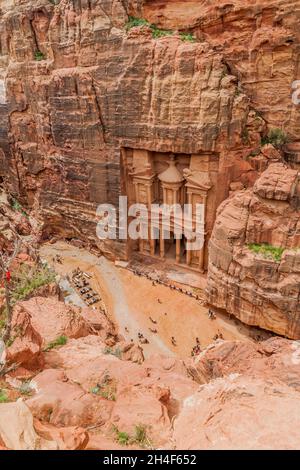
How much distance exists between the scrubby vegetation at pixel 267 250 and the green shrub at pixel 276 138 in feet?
19.2

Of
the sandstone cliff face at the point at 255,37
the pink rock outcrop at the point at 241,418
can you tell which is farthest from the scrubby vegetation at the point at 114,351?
the sandstone cliff face at the point at 255,37

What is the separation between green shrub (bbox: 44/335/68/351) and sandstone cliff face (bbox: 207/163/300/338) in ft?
31.9

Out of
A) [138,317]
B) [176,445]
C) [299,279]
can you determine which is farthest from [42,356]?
[299,279]

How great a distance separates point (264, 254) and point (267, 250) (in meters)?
0.31

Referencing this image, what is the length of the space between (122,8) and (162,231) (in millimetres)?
13821

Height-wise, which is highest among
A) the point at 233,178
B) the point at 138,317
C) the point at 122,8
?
the point at 122,8

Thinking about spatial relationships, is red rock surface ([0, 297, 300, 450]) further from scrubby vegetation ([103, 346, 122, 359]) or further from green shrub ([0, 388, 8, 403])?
green shrub ([0, 388, 8, 403])

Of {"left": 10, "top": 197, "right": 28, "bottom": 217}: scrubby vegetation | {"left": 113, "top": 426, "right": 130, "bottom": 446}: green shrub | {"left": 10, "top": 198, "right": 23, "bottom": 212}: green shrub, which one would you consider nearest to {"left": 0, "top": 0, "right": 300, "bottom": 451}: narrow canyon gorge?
{"left": 113, "top": 426, "right": 130, "bottom": 446}: green shrub

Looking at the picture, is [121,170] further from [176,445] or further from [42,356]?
[176,445]

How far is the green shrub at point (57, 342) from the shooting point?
1142 centimetres

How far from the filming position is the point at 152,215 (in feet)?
76.4

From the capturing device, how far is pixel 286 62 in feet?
56.3

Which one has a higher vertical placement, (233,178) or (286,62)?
(286,62)

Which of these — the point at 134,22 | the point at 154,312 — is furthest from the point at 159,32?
the point at 154,312
